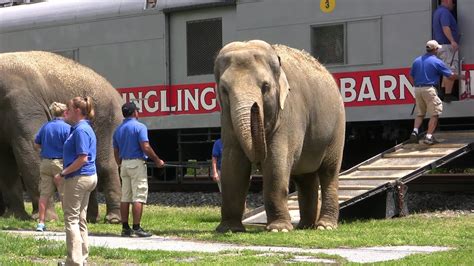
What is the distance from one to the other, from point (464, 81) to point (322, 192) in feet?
13.6

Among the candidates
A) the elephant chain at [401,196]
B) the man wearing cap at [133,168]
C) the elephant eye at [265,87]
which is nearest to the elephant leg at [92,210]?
the man wearing cap at [133,168]

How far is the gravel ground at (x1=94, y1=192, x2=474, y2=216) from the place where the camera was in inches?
656

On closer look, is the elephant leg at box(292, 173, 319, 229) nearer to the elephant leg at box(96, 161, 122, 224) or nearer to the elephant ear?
the elephant ear

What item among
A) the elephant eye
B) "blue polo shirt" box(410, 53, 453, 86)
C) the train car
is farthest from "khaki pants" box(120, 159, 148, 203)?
the train car

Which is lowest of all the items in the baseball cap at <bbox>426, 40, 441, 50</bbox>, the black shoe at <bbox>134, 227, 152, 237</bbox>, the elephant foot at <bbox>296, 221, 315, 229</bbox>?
the elephant foot at <bbox>296, 221, 315, 229</bbox>

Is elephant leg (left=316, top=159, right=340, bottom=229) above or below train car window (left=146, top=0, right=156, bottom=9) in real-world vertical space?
below

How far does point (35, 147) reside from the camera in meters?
14.3

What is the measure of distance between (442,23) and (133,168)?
20.6 ft

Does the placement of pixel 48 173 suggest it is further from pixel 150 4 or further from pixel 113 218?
pixel 150 4

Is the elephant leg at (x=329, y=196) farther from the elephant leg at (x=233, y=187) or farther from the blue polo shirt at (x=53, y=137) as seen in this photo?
the blue polo shirt at (x=53, y=137)

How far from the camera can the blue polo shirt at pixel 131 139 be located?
42.1 ft

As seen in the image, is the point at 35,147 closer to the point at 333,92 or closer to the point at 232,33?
the point at 333,92

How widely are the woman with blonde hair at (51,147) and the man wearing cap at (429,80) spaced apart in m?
5.67

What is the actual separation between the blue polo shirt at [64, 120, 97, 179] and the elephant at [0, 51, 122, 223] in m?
A: 5.43
